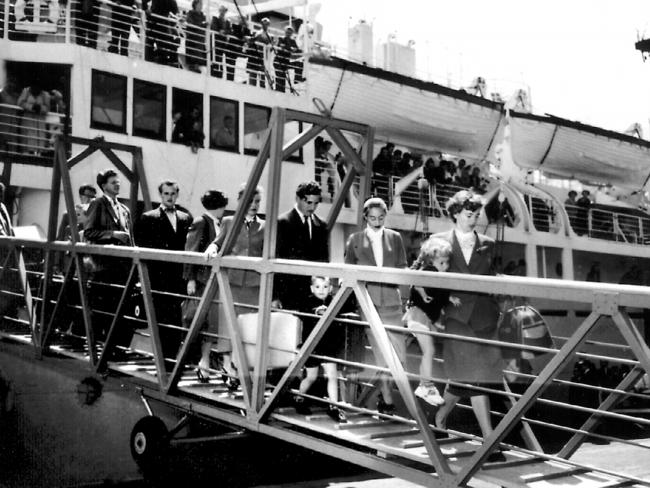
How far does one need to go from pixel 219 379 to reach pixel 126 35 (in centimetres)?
868

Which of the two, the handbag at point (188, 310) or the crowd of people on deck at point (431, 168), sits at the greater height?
the crowd of people on deck at point (431, 168)

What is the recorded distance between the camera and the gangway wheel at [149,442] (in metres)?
4.94

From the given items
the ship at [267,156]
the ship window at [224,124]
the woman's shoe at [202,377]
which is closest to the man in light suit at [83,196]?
the ship at [267,156]

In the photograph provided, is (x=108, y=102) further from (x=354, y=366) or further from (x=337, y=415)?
(x=337, y=415)

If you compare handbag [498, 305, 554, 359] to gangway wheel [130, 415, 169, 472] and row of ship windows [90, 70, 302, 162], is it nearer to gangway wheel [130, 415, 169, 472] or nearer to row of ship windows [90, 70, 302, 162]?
gangway wheel [130, 415, 169, 472]

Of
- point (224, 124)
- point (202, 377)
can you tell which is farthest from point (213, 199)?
point (224, 124)

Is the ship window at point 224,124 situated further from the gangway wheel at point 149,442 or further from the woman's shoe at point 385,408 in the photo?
the woman's shoe at point 385,408

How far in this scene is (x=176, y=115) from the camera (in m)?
11.9

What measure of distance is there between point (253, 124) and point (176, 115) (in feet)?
5.77

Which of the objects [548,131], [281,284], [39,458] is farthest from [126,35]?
[548,131]

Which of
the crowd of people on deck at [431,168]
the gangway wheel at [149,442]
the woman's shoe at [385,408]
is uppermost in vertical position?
the crowd of people on deck at [431,168]

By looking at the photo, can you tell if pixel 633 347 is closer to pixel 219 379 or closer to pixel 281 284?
pixel 281 284

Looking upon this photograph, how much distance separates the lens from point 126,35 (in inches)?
470

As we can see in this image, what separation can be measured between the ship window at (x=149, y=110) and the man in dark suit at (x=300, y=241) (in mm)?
7889
